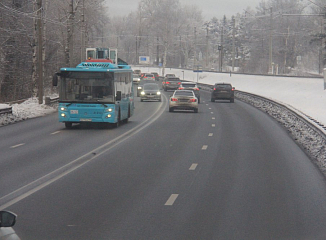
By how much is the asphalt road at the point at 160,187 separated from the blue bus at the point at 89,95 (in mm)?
2565

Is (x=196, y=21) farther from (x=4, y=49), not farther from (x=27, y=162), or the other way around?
(x=27, y=162)

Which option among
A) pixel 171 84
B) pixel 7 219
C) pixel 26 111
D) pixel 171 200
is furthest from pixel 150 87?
pixel 7 219

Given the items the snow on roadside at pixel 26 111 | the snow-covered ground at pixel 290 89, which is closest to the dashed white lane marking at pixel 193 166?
the snow on roadside at pixel 26 111

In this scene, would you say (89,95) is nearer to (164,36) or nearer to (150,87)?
(150,87)

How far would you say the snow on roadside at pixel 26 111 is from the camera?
30648 mm

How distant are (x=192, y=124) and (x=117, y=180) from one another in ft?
54.7

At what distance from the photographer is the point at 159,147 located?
797 inches

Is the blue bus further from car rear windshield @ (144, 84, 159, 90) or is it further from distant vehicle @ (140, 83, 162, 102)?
car rear windshield @ (144, 84, 159, 90)

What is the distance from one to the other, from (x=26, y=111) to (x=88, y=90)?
31.6ft

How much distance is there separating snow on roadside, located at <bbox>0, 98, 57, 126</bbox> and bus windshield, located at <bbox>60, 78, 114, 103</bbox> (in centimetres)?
459

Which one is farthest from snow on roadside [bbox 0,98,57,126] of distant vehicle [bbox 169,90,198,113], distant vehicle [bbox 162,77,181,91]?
distant vehicle [bbox 162,77,181,91]

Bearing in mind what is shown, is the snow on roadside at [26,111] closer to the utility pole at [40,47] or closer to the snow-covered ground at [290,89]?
the utility pole at [40,47]

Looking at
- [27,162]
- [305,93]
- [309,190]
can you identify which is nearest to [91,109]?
[27,162]

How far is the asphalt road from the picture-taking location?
9.07 metres
